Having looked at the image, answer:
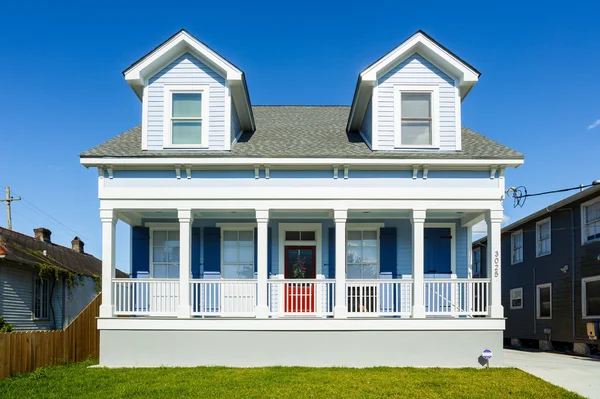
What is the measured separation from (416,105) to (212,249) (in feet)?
21.3

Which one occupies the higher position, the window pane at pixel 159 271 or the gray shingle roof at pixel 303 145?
the gray shingle roof at pixel 303 145

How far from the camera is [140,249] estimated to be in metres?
14.8

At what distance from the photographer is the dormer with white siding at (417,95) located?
43.0 feet

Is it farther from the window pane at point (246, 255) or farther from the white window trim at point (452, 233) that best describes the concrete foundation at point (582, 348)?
the window pane at point (246, 255)

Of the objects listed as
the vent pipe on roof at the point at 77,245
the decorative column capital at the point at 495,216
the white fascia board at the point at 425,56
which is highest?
the white fascia board at the point at 425,56

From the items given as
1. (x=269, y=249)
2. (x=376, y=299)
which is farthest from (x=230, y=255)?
(x=376, y=299)

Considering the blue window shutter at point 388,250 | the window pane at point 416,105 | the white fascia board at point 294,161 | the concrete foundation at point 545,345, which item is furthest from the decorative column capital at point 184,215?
the concrete foundation at point 545,345

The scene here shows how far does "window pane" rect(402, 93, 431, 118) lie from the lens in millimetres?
13445

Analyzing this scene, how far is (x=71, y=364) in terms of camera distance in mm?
13281

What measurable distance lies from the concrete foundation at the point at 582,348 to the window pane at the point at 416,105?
990 cm

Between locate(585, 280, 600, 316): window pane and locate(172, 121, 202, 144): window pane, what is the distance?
1303 centimetres

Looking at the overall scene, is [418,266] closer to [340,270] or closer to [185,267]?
[340,270]

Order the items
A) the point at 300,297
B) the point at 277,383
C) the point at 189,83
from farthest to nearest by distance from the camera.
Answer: the point at 300,297, the point at 189,83, the point at 277,383

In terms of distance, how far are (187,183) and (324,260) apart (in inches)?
167
